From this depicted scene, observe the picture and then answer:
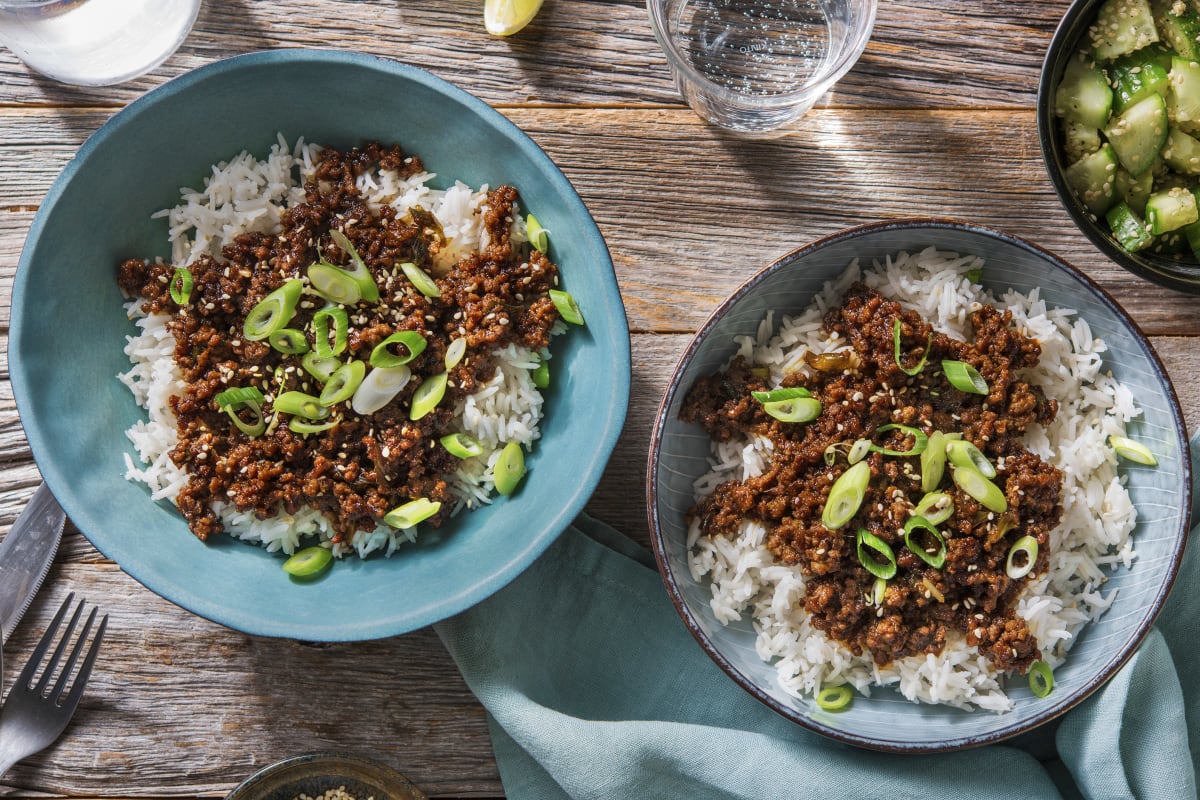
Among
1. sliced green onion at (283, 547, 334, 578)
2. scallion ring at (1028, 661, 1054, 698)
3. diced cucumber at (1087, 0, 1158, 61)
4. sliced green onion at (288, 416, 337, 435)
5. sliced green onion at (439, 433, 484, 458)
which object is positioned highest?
diced cucumber at (1087, 0, 1158, 61)

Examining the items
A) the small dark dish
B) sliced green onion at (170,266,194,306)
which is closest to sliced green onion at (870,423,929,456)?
the small dark dish

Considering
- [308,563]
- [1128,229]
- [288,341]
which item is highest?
[1128,229]

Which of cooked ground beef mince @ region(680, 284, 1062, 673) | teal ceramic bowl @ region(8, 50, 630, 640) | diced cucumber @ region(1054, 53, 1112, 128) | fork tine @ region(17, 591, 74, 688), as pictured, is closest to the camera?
teal ceramic bowl @ region(8, 50, 630, 640)

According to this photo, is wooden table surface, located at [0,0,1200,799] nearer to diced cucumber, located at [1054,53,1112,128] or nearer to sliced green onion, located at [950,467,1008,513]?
diced cucumber, located at [1054,53,1112,128]

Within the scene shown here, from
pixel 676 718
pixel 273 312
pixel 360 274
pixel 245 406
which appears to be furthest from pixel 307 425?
pixel 676 718

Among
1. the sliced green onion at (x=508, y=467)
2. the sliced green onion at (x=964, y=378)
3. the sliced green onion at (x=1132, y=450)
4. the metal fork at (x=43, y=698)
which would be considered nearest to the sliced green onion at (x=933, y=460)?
the sliced green onion at (x=964, y=378)

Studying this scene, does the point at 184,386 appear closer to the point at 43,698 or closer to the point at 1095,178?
the point at 43,698
